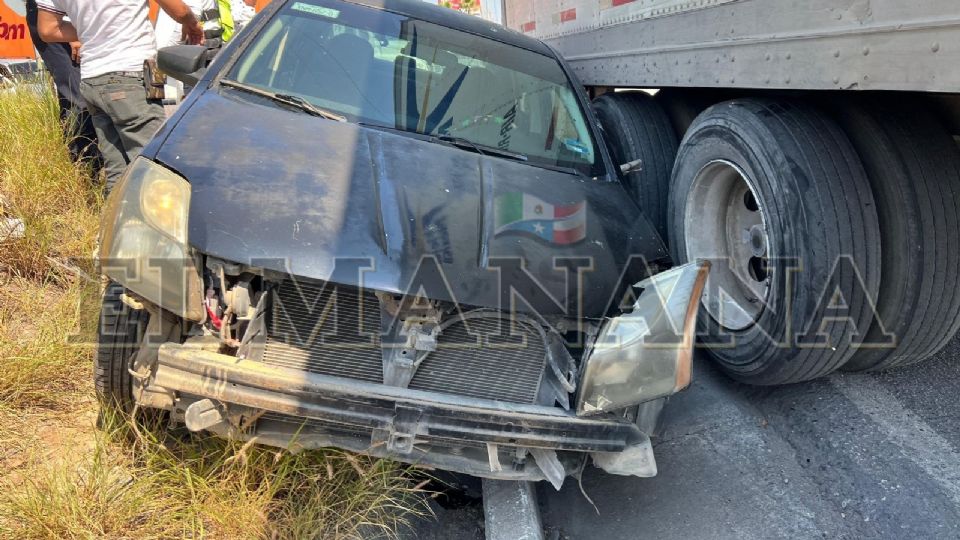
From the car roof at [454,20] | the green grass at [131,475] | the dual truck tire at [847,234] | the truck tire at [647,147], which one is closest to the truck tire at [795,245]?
the dual truck tire at [847,234]

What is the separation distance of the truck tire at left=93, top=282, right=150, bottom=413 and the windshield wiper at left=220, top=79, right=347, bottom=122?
993 mm

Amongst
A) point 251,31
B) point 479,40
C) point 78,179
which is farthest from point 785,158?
point 78,179

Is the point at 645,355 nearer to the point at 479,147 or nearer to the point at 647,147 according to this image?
the point at 479,147

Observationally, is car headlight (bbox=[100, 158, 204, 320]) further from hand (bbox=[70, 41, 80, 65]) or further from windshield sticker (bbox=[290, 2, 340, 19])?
hand (bbox=[70, 41, 80, 65])

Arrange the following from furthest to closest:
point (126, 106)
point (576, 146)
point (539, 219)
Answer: point (126, 106) < point (576, 146) < point (539, 219)

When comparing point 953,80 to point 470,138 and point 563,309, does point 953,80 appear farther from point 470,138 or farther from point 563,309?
point 470,138

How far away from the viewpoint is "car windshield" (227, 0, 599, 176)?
2.70m

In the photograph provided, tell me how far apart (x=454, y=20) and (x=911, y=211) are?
7.65 feet

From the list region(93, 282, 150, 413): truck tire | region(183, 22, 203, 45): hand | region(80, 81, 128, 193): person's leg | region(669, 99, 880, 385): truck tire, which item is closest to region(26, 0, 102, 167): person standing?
region(80, 81, 128, 193): person's leg

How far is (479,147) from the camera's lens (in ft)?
8.80

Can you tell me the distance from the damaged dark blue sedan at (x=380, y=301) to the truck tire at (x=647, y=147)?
1.40 metres

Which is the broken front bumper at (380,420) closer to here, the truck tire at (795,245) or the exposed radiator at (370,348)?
the exposed radiator at (370,348)

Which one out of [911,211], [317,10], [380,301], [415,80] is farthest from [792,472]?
[317,10]

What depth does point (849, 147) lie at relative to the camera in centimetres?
249
